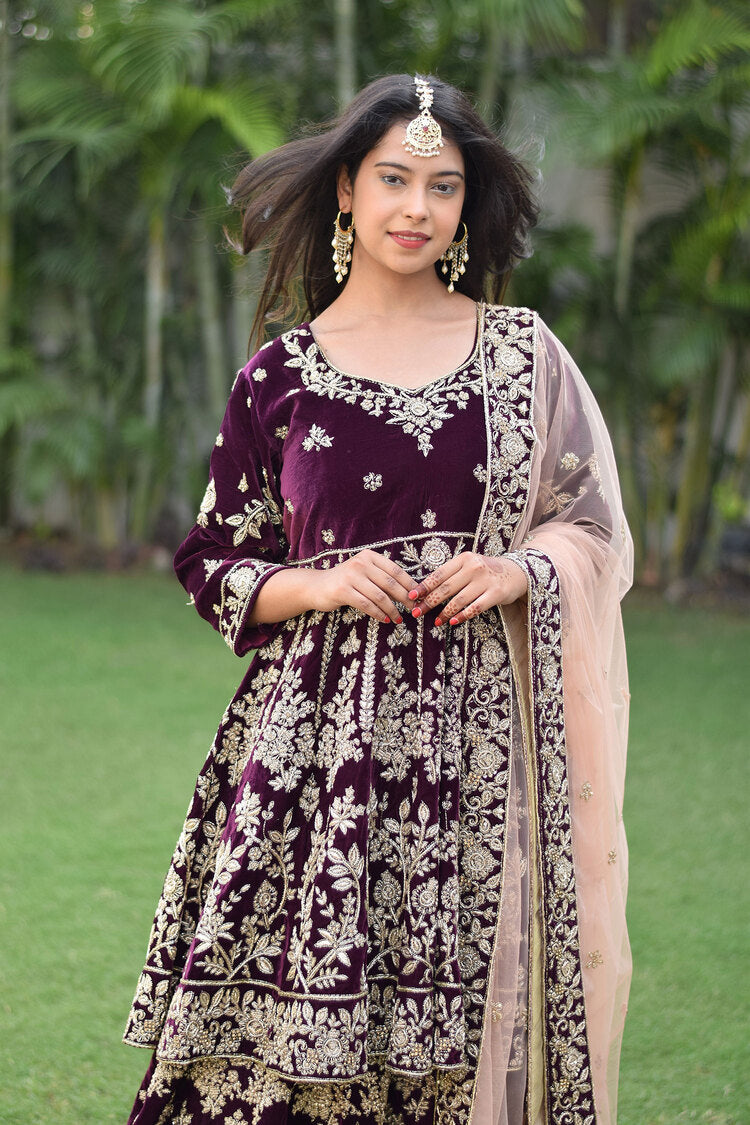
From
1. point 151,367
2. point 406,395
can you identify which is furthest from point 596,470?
point 151,367

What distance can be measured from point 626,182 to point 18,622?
390 cm

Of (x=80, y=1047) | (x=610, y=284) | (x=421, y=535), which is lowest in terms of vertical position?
(x=80, y=1047)

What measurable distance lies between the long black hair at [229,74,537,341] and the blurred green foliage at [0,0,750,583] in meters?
3.99

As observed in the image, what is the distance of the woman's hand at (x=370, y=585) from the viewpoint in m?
1.74

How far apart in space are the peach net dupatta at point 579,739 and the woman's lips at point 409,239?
24cm

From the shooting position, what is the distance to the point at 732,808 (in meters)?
3.93

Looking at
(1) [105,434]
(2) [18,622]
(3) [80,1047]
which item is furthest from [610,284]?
(3) [80,1047]

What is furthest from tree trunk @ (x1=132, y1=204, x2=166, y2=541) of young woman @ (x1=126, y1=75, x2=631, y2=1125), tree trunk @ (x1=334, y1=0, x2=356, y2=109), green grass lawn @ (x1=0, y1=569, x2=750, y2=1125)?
young woman @ (x1=126, y1=75, x2=631, y2=1125)

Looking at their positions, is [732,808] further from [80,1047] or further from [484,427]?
[484,427]

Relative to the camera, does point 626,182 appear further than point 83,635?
Yes

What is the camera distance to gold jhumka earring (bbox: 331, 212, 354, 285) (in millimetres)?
2014

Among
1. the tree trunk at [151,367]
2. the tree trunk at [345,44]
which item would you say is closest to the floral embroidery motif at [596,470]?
the tree trunk at [345,44]

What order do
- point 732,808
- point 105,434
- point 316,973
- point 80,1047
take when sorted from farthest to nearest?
point 105,434 → point 732,808 → point 80,1047 → point 316,973

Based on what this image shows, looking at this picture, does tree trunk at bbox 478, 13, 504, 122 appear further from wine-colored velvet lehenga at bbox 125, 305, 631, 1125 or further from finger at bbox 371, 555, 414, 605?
finger at bbox 371, 555, 414, 605
